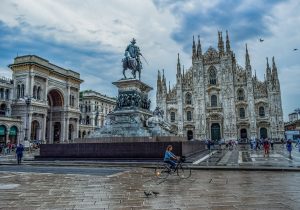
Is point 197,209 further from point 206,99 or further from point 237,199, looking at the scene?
point 206,99

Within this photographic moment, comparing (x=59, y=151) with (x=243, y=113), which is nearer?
(x=59, y=151)

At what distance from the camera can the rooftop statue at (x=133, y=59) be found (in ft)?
61.5

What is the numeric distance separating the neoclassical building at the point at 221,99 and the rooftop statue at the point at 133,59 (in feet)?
121

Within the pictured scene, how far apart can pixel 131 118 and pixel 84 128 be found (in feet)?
157

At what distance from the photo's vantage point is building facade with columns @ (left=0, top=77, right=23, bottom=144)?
39.1 m

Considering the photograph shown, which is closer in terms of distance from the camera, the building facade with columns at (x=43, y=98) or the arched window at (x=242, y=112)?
the building facade with columns at (x=43, y=98)

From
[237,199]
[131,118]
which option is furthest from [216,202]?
[131,118]

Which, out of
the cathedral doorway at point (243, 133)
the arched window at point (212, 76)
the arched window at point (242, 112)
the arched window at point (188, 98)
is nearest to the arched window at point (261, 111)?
the arched window at point (242, 112)

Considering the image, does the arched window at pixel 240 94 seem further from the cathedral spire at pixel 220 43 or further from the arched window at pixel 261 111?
the cathedral spire at pixel 220 43

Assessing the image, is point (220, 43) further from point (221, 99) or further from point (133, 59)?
point (133, 59)

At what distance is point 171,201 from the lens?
552 centimetres

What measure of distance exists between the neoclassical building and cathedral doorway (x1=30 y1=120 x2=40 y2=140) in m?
25.3

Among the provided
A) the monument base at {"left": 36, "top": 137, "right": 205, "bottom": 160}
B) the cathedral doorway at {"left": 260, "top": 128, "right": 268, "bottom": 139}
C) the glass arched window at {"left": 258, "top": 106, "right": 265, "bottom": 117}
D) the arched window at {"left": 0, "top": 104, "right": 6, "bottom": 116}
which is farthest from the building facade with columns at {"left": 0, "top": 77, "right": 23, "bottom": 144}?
the glass arched window at {"left": 258, "top": 106, "right": 265, "bottom": 117}

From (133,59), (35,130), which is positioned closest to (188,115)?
(35,130)
